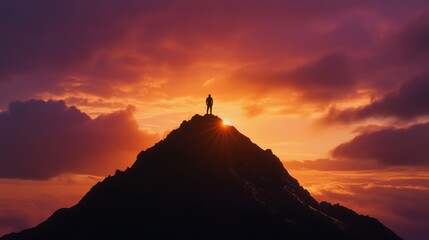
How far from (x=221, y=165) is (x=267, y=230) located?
735 inches

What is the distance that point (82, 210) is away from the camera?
A: 3703 inches

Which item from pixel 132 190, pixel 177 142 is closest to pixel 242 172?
pixel 177 142

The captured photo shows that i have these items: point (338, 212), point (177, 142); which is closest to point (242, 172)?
point (177, 142)

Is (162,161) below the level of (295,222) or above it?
above

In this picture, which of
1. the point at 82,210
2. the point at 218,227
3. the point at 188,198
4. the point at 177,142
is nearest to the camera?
the point at 218,227

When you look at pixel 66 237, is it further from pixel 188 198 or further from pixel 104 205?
pixel 188 198

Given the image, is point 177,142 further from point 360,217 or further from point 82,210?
point 360,217

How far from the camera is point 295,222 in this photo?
85.8 metres

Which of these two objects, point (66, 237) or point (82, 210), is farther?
point (82, 210)

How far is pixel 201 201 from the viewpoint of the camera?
3401 inches

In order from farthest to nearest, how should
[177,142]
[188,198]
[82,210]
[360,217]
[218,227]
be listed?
[360,217]
[177,142]
[82,210]
[188,198]
[218,227]

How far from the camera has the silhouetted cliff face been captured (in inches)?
3246

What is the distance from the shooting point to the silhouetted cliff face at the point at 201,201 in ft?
270

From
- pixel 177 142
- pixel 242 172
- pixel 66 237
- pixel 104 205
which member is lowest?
pixel 66 237
